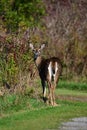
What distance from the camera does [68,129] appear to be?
650 inches

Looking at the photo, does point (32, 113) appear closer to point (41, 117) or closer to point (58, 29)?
point (41, 117)

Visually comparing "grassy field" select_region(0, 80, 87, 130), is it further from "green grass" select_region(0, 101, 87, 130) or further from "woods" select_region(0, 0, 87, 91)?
"woods" select_region(0, 0, 87, 91)

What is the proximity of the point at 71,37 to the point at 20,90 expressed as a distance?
48.5 feet

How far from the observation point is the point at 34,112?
64.9 ft

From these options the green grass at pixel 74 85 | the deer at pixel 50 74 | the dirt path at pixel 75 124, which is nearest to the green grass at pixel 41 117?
the dirt path at pixel 75 124

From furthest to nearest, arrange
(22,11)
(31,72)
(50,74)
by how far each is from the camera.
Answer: (22,11) < (50,74) < (31,72)

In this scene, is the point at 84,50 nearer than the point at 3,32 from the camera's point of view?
No

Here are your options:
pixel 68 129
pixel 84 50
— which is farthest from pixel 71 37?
pixel 68 129

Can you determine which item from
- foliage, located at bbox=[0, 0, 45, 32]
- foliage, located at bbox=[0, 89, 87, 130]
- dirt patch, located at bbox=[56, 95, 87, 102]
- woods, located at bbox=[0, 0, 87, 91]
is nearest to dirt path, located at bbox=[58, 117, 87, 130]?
foliage, located at bbox=[0, 89, 87, 130]

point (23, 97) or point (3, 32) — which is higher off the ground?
point (3, 32)

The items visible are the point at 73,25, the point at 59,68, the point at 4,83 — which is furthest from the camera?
the point at 73,25

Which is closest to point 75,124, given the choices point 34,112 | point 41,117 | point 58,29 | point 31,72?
point 41,117

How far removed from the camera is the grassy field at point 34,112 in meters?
17.2

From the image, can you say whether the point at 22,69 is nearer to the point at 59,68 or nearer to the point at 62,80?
the point at 59,68
